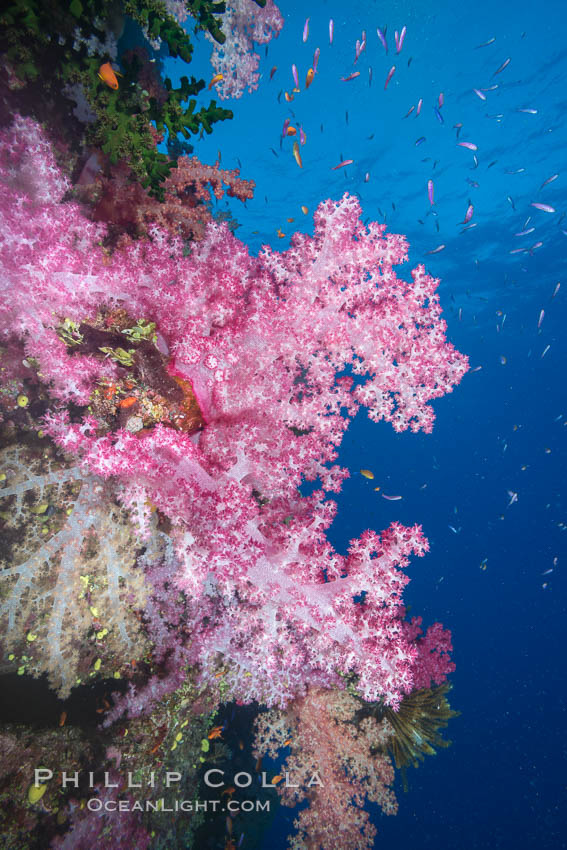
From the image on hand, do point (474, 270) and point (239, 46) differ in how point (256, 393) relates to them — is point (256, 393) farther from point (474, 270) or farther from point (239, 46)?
point (474, 270)

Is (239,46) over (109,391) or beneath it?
over

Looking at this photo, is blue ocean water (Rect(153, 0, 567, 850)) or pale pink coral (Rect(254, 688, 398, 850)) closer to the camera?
pale pink coral (Rect(254, 688, 398, 850))

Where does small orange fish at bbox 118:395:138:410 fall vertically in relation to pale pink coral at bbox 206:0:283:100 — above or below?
below

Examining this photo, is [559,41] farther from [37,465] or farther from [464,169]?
[37,465]

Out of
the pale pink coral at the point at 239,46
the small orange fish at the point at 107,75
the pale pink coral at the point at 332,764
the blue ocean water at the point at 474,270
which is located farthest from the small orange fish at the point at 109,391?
the pale pink coral at the point at 239,46

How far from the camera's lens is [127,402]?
152 inches

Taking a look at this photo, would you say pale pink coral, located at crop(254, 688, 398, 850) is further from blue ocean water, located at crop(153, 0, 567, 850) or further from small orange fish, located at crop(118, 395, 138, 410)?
blue ocean water, located at crop(153, 0, 567, 850)

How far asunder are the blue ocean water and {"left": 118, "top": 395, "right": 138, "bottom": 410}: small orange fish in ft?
19.5

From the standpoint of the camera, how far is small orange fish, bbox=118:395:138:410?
3875 millimetres

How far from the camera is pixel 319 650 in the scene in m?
3.95

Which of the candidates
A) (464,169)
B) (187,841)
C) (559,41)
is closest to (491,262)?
(464,169)

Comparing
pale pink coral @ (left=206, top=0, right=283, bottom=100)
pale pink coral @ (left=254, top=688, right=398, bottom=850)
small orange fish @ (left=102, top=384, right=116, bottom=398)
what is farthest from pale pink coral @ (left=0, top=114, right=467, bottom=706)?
pale pink coral @ (left=206, top=0, right=283, bottom=100)

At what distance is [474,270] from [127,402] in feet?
125

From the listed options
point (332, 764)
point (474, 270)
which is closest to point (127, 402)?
point (332, 764)
